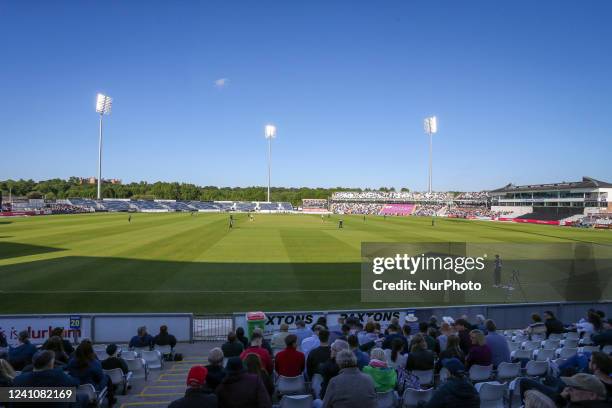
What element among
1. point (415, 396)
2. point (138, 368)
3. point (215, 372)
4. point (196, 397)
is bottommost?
point (138, 368)

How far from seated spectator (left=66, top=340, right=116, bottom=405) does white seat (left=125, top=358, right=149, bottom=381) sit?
1903 millimetres

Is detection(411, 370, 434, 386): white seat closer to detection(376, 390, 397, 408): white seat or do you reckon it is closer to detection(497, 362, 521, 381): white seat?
detection(376, 390, 397, 408): white seat

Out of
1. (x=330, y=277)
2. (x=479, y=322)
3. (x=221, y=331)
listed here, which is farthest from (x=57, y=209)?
(x=479, y=322)

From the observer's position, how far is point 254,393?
4.50m

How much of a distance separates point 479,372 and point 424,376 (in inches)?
40.3

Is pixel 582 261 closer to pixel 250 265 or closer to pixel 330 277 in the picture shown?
pixel 330 277

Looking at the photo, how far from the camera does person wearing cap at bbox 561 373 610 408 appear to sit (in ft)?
11.8

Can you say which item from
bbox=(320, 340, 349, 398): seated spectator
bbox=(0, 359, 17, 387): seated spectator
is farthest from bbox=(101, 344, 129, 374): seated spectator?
bbox=(320, 340, 349, 398): seated spectator

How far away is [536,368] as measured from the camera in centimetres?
748

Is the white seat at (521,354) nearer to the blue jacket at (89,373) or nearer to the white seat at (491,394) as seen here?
the white seat at (491,394)

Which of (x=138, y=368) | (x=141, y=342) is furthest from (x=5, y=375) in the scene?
(x=141, y=342)

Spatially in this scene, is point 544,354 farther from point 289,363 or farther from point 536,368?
point 289,363

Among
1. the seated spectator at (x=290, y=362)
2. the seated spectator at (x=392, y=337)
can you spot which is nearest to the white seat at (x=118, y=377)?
the seated spectator at (x=290, y=362)

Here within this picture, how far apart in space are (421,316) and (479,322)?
297 cm
